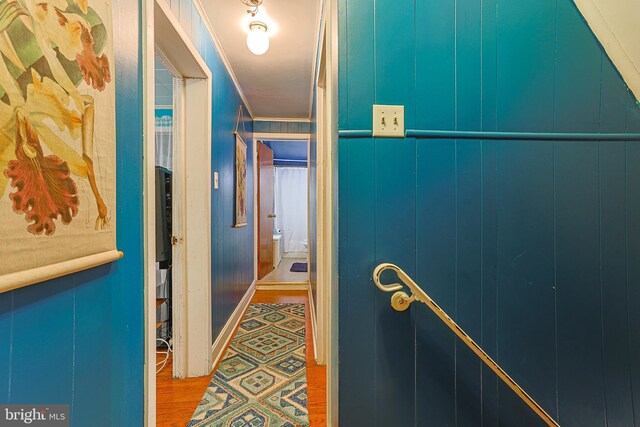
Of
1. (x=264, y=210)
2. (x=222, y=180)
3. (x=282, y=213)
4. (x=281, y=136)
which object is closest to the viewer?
(x=222, y=180)

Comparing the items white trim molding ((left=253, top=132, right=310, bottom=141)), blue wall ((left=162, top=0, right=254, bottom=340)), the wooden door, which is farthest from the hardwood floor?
white trim molding ((left=253, top=132, right=310, bottom=141))

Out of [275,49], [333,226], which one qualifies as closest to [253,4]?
[275,49]

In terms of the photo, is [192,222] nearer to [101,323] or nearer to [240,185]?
[101,323]

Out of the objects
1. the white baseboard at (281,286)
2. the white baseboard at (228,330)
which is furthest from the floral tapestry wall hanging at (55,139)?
the white baseboard at (281,286)

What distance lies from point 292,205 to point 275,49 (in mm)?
4896

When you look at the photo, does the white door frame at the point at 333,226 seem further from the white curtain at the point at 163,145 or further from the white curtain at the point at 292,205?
the white curtain at the point at 292,205

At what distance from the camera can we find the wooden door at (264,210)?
13.4ft

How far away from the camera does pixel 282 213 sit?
701cm

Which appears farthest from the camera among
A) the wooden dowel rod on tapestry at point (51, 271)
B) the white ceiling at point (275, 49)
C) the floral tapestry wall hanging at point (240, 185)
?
the floral tapestry wall hanging at point (240, 185)

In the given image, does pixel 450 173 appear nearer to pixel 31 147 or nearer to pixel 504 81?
pixel 504 81

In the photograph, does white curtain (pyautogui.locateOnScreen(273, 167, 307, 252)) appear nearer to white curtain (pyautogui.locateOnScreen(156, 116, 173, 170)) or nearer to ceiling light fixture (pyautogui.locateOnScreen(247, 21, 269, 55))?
white curtain (pyautogui.locateOnScreen(156, 116, 173, 170))

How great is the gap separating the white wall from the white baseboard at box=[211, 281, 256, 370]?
9.03 feet

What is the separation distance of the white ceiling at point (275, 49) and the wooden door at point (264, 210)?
0.90 meters

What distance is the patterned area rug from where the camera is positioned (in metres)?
1.54
